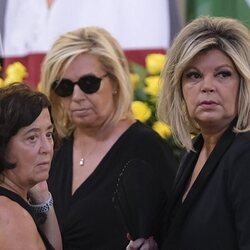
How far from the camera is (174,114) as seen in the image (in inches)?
107

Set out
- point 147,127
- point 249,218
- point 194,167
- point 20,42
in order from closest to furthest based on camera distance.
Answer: point 249,218
point 194,167
point 147,127
point 20,42

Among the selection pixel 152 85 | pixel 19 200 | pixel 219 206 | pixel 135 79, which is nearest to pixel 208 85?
pixel 219 206

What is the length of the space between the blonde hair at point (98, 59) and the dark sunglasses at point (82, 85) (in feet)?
0.12

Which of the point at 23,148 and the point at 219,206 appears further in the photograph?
the point at 23,148

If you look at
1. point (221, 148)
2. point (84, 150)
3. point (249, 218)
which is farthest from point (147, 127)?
point (249, 218)

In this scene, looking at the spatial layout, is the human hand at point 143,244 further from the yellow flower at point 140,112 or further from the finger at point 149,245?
the yellow flower at point 140,112

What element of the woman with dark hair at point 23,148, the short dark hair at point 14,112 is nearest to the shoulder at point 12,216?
the woman with dark hair at point 23,148

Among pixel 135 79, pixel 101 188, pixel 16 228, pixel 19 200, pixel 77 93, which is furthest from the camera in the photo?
pixel 135 79

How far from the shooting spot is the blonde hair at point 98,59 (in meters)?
3.52

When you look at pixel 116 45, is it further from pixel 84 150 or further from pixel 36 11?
pixel 36 11

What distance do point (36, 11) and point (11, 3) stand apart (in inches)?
6.3

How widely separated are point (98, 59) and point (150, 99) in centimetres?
36

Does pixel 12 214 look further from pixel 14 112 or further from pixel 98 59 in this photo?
pixel 98 59

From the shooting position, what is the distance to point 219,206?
2307 millimetres
